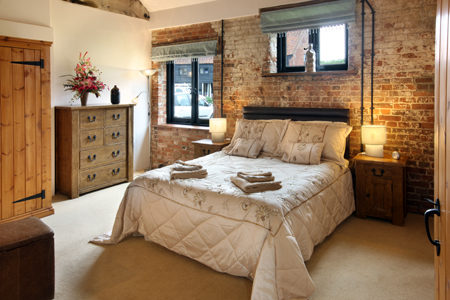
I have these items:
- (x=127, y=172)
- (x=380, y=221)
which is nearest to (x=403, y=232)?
(x=380, y=221)

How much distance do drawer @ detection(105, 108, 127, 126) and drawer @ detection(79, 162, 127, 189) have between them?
670mm

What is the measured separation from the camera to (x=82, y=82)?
5.11 meters

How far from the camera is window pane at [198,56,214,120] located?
634 centimetres

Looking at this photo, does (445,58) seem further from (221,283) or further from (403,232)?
(403,232)

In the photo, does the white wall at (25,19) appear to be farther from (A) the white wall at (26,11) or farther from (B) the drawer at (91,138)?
(B) the drawer at (91,138)

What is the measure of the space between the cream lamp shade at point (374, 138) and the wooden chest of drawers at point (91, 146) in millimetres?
3618

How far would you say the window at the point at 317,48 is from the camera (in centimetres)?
480

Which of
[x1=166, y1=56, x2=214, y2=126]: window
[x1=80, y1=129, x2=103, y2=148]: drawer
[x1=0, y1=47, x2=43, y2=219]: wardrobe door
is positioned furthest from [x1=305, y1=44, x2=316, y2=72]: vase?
[x1=0, y1=47, x2=43, y2=219]: wardrobe door

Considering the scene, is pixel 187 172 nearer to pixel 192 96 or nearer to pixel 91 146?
pixel 91 146

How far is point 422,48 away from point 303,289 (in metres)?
3.26

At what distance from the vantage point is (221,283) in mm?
2740

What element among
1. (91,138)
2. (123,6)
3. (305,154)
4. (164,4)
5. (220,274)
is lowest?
(220,274)

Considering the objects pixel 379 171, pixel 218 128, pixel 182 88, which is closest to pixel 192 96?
pixel 182 88

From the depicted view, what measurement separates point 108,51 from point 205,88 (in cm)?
179
